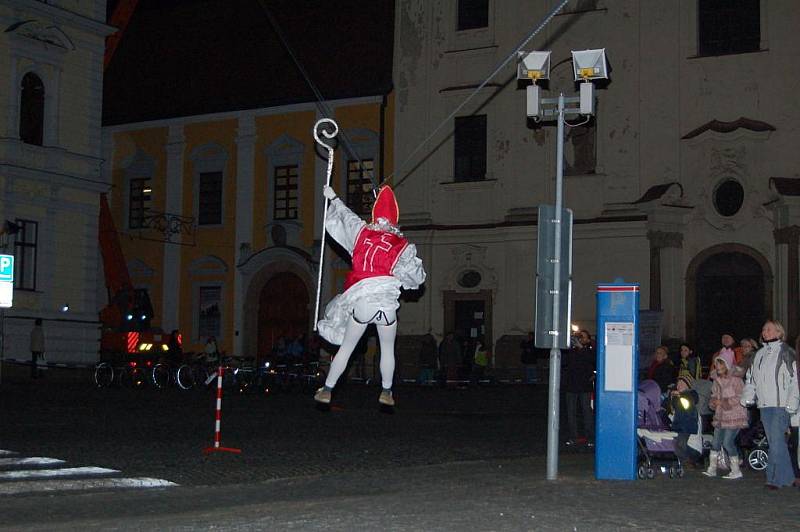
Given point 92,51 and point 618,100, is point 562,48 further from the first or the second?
point 92,51

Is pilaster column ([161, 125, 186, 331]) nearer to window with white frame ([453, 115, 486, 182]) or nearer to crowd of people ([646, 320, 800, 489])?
window with white frame ([453, 115, 486, 182])

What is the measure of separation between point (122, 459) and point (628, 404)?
5.73 meters

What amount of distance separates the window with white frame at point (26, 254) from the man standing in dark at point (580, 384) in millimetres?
22924

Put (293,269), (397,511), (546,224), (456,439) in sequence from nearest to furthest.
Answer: (397,511) < (546,224) < (456,439) < (293,269)

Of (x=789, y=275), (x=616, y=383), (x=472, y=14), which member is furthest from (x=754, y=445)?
(x=472, y=14)

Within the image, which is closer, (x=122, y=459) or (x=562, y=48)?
(x=122, y=459)

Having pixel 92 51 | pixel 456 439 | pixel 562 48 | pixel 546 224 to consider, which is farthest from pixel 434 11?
pixel 546 224

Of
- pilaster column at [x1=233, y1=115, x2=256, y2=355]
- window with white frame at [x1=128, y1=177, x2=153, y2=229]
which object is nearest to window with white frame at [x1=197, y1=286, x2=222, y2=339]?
pilaster column at [x1=233, y1=115, x2=256, y2=355]

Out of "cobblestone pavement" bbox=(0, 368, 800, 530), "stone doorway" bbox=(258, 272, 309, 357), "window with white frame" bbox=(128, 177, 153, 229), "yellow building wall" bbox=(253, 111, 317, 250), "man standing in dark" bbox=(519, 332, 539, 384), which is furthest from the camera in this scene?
"window with white frame" bbox=(128, 177, 153, 229)

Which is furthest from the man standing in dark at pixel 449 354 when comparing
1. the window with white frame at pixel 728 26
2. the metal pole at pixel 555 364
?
the metal pole at pixel 555 364

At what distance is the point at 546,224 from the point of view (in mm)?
13602

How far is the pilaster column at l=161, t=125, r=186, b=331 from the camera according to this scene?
45.8 m

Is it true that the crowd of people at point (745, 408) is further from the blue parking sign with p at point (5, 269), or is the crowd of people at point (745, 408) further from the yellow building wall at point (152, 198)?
the yellow building wall at point (152, 198)

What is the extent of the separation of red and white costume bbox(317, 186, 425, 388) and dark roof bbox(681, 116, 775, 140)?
23.7 m
